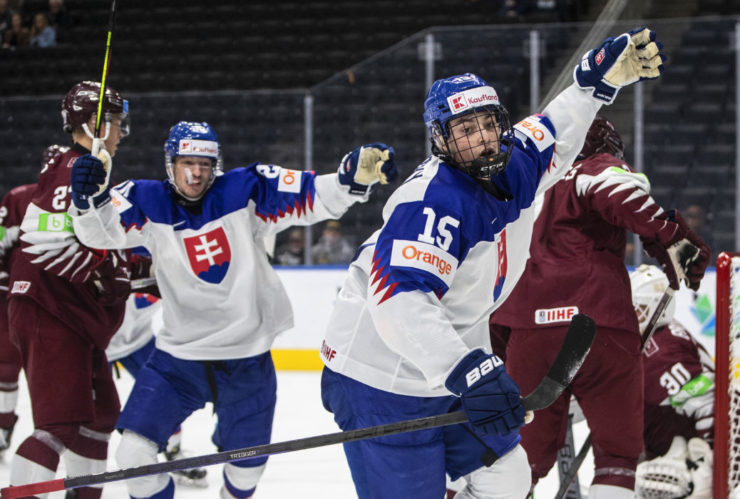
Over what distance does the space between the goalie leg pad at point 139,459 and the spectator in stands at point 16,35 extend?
27.0ft

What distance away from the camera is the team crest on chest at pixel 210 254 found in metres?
2.64

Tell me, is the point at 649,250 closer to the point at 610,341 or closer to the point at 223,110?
the point at 610,341

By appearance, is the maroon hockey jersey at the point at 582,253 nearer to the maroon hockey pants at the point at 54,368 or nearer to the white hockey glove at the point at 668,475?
the white hockey glove at the point at 668,475

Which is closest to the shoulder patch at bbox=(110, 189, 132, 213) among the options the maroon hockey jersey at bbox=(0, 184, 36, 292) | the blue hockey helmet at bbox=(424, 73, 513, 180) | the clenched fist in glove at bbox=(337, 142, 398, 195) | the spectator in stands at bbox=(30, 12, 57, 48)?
the clenched fist in glove at bbox=(337, 142, 398, 195)

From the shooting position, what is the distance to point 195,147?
2.67 m

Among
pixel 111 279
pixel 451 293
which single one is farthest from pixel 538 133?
pixel 111 279

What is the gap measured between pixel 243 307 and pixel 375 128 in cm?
371

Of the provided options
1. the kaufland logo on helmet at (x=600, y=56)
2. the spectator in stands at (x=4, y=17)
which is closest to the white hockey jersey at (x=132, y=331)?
the kaufland logo on helmet at (x=600, y=56)

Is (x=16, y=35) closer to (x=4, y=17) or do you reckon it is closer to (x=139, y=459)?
(x=4, y=17)

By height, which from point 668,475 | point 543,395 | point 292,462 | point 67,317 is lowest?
point 292,462

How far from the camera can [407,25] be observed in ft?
29.9

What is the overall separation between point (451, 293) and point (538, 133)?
1.54 feet

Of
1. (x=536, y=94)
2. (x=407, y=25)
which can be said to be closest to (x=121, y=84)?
(x=407, y=25)

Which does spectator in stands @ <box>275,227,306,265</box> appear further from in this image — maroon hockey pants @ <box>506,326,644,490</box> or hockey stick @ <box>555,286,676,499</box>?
maroon hockey pants @ <box>506,326,644,490</box>
